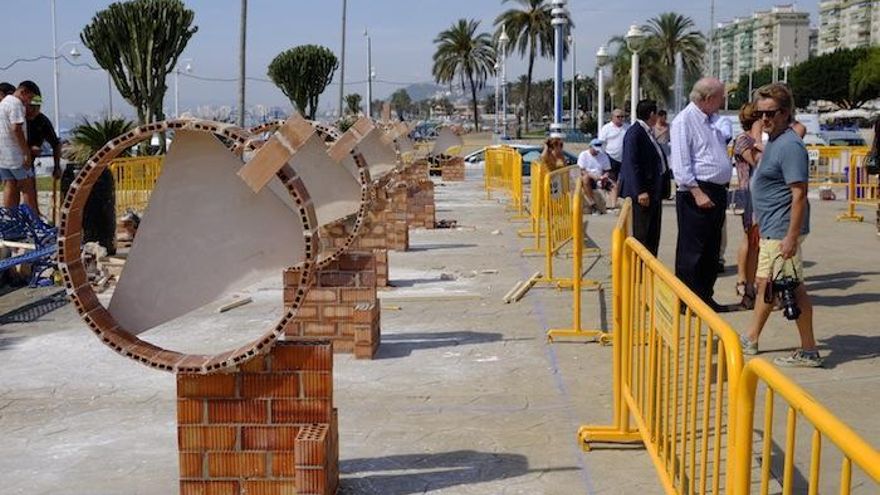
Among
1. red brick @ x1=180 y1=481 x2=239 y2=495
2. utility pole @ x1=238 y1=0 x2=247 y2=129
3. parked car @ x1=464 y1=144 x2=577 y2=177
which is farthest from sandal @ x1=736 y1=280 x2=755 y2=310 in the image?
utility pole @ x1=238 y1=0 x2=247 y2=129

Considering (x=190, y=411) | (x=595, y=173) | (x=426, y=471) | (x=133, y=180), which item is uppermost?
(x=595, y=173)

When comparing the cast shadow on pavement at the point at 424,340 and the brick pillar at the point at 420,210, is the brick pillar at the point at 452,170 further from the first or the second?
the cast shadow on pavement at the point at 424,340

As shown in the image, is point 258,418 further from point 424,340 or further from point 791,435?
point 424,340

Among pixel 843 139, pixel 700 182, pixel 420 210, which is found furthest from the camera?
pixel 843 139

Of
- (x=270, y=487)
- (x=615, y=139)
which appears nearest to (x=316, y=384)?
(x=270, y=487)

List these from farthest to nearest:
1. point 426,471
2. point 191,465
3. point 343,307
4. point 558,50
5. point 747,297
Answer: point 558,50 → point 747,297 → point 343,307 → point 426,471 → point 191,465

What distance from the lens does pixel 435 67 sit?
76312mm

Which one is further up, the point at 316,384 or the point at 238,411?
the point at 316,384

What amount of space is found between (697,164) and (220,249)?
13.5 ft

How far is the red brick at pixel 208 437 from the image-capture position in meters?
4.27

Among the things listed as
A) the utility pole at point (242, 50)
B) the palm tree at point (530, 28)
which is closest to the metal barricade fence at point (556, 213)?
the utility pole at point (242, 50)

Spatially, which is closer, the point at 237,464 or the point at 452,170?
the point at 237,464

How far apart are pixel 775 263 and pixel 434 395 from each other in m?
2.34

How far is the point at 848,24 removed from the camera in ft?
566
